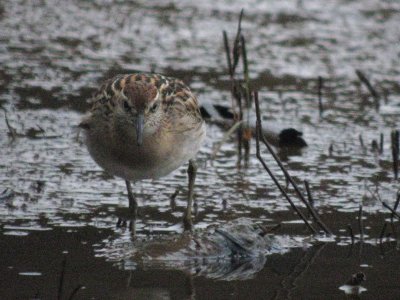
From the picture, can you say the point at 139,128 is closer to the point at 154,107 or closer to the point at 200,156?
the point at 154,107

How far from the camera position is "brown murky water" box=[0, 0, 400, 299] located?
6301mm

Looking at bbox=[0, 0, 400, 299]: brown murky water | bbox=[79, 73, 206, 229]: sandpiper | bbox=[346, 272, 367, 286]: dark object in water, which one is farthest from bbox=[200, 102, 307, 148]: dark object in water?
bbox=[346, 272, 367, 286]: dark object in water

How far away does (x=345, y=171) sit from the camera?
8.93 m

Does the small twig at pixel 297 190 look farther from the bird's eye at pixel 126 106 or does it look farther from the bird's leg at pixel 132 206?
the bird's leg at pixel 132 206

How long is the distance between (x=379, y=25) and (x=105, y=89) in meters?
7.28

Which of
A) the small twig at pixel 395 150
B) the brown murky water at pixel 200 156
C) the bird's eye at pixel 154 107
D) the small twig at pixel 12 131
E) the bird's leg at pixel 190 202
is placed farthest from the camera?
the small twig at pixel 12 131

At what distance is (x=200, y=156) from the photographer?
934 cm

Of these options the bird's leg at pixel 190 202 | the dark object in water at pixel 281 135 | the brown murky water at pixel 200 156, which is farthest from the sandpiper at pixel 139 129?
the dark object in water at pixel 281 135

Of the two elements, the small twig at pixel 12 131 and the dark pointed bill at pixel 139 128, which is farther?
the small twig at pixel 12 131

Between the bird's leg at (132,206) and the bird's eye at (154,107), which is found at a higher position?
the bird's eye at (154,107)

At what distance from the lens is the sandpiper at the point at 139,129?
7094 mm

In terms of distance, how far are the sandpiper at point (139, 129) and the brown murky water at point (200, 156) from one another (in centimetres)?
40

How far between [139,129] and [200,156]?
238cm

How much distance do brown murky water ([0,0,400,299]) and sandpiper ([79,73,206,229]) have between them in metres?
0.40
